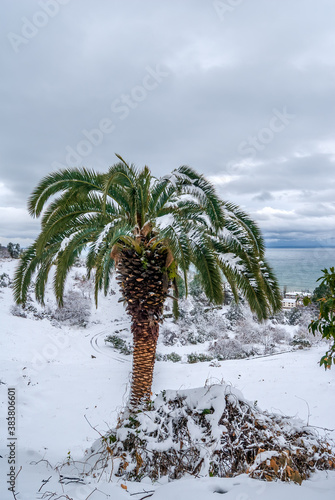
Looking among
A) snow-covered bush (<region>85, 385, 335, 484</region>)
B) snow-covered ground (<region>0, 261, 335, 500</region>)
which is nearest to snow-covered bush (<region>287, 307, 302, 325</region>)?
snow-covered ground (<region>0, 261, 335, 500</region>)

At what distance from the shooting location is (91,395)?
370 inches

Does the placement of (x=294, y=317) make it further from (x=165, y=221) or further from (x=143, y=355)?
(x=165, y=221)

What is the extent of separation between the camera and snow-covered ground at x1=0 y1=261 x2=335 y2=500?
2367 mm

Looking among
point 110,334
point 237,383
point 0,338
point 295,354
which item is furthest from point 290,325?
point 0,338

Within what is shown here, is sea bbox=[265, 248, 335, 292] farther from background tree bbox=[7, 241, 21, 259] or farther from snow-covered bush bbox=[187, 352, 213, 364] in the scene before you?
background tree bbox=[7, 241, 21, 259]

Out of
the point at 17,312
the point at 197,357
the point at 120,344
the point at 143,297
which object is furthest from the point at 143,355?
the point at 17,312

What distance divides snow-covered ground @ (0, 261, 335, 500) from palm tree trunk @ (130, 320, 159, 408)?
965 mm

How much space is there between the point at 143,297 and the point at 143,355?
1.20 metres

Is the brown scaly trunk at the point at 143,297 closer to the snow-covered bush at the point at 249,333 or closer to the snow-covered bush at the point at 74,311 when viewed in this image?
the snow-covered bush at the point at 249,333

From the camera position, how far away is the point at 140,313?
18.5 feet

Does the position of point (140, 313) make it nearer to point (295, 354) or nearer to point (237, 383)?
point (237, 383)

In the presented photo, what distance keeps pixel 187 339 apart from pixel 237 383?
7.13m

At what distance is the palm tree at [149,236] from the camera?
5.05m

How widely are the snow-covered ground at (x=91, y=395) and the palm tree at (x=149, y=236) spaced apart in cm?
176
